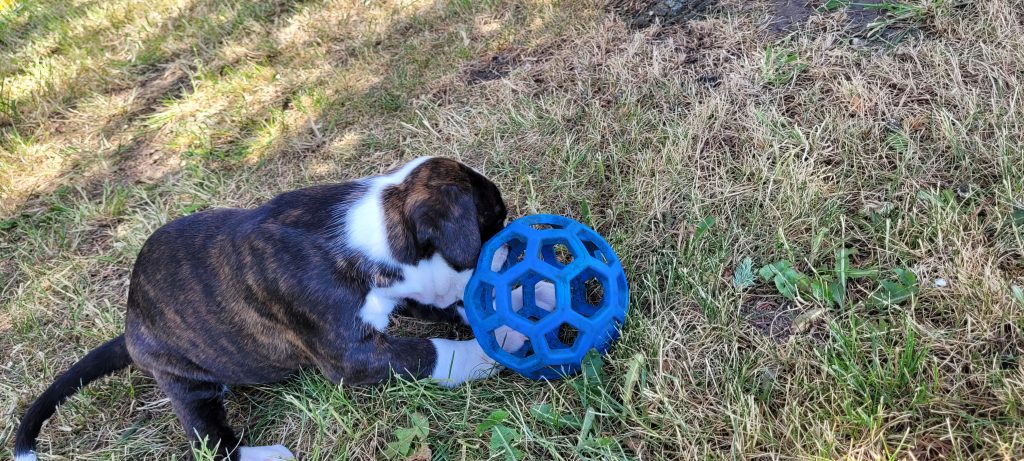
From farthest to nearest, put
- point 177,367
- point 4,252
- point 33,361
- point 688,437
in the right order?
point 4,252 < point 33,361 < point 177,367 < point 688,437

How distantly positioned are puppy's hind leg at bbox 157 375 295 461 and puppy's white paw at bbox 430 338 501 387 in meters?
0.67

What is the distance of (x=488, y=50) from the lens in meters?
4.84

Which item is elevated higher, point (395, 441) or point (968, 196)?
point (968, 196)

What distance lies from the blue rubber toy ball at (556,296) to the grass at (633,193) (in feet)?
0.40

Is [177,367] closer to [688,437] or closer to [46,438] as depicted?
[46,438]

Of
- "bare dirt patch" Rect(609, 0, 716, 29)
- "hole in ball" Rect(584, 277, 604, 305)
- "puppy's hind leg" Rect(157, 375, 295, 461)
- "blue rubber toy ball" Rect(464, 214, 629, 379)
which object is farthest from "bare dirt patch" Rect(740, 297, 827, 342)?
"bare dirt patch" Rect(609, 0, 716, 29)

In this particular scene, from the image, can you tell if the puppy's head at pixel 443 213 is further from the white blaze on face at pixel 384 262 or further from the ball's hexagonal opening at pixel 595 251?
the ball's hexagonal opening at pixel 595 251

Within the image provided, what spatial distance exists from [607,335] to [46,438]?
2.46 m

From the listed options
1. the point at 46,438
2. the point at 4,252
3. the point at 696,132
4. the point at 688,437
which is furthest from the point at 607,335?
the point at 4,252

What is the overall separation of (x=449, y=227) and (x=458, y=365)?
0.58 m

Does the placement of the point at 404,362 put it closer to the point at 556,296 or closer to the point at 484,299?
the point at 484,299

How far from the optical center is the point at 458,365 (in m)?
2.88

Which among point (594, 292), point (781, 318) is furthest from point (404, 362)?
point (781, 318)

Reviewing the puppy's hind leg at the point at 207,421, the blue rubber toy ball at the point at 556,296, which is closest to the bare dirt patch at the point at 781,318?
the blue rubber toy ball at the point at 556,296
